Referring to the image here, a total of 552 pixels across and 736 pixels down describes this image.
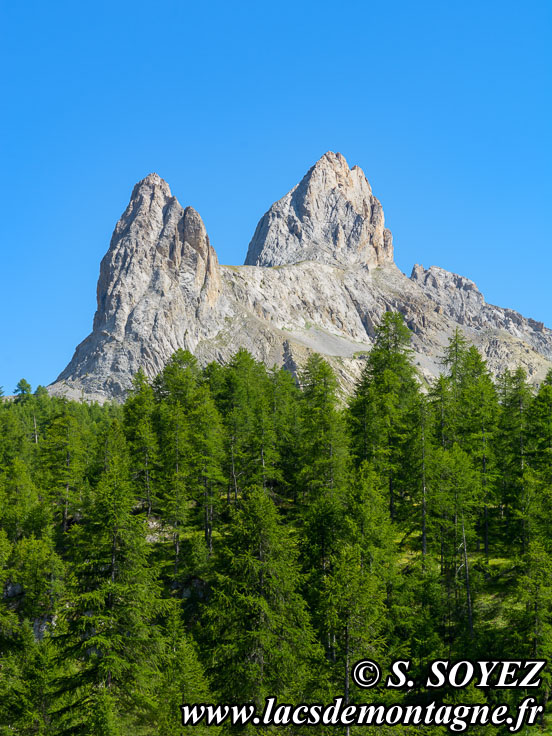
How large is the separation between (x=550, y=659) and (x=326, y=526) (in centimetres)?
1289

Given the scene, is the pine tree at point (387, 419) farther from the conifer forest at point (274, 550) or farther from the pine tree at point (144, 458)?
the pine tree at point (144, 458)

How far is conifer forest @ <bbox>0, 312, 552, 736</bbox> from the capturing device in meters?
23.2

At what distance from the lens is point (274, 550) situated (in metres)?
26.2

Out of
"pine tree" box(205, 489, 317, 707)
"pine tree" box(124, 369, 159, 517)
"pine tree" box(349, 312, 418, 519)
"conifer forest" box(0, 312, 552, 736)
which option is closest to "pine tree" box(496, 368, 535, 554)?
"conifer forest" box(0, 312, 552, 736)

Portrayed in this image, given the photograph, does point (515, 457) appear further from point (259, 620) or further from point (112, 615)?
point (112, 615)

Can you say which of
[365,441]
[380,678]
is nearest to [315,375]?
[365,441]

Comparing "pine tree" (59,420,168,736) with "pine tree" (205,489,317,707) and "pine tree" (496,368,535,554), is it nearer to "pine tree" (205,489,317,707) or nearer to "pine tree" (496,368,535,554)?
"pine tree" (205,489,317,707)

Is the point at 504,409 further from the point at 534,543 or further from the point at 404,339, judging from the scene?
the point at 534,543

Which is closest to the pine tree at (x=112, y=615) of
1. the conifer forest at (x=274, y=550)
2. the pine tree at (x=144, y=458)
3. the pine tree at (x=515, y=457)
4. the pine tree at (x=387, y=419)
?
the conifer forest at (x=274, y=550)

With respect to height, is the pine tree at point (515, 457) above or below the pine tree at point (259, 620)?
above

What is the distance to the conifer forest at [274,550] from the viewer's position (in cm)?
2323

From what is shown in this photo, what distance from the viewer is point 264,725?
2323cm

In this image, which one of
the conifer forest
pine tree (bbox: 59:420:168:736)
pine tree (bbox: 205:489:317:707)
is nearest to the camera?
pine tree (bbox: 59:420:168:736)

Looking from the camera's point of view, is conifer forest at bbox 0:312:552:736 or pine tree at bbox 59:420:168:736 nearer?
pine tree at bbox 59:420:168:736
